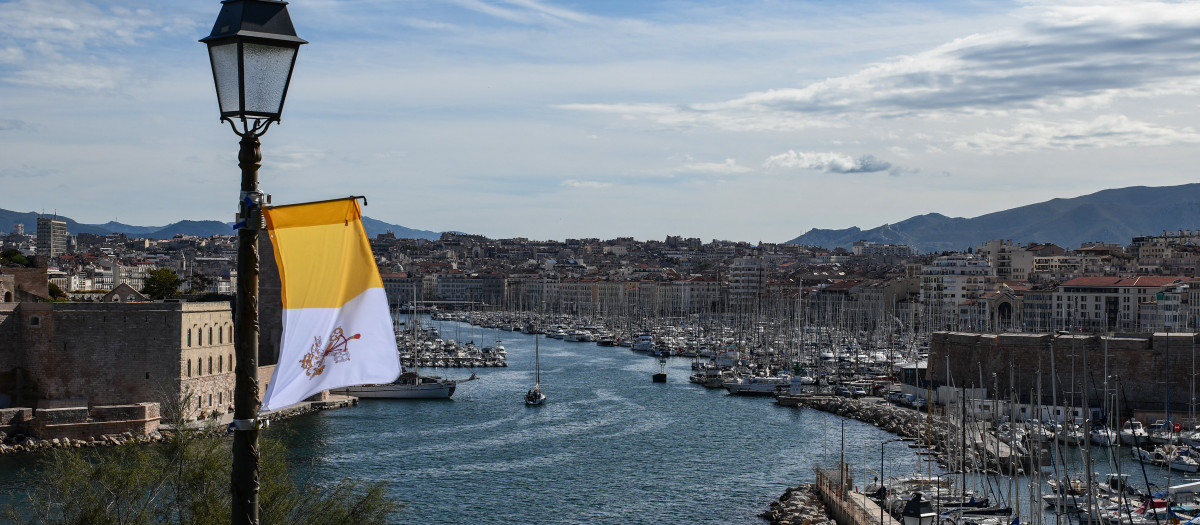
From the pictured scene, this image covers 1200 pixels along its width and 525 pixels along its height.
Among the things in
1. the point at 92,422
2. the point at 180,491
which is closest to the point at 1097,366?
the point at 92,422

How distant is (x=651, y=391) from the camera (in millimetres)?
34688

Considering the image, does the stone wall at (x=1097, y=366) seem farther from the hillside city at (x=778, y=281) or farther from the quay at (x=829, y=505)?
the quay at (x=829, y=505)

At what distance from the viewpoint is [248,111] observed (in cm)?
308

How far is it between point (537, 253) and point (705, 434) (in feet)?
395

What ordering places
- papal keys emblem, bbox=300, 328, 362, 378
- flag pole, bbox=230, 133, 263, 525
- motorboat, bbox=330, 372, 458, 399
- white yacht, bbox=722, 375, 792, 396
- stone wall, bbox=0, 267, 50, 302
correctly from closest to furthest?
1. flag pole, bbox=230, 133, 263, 525
2. papal keys emblem, bbox=300, 328, 362, 378
3. stone wall, bbox=0, 267, 50, 302
4. motorboat, bbox=330, 372, 458, 399
5. white yacht, bbox=722, 375, 792, 396

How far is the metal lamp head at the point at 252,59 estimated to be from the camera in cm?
307

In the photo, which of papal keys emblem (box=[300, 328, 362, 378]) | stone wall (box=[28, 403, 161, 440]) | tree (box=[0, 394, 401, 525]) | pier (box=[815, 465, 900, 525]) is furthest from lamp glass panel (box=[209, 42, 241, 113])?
stone wall (box=[28, 403, 161, 440])

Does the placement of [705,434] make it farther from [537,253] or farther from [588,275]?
[537,253]

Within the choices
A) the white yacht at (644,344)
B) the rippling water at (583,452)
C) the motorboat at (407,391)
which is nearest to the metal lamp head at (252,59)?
the rippling water at (583,452)

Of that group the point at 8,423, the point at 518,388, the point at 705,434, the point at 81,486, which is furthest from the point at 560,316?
the point at 81,486

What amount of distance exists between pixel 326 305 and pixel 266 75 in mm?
1107

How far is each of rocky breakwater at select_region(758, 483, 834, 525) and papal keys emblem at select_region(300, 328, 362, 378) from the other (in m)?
12.6

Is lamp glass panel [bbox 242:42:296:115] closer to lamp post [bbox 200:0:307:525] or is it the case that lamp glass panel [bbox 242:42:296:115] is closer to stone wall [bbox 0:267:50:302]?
lamp post [bbox 200:0:307:525]

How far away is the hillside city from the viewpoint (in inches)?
1897
